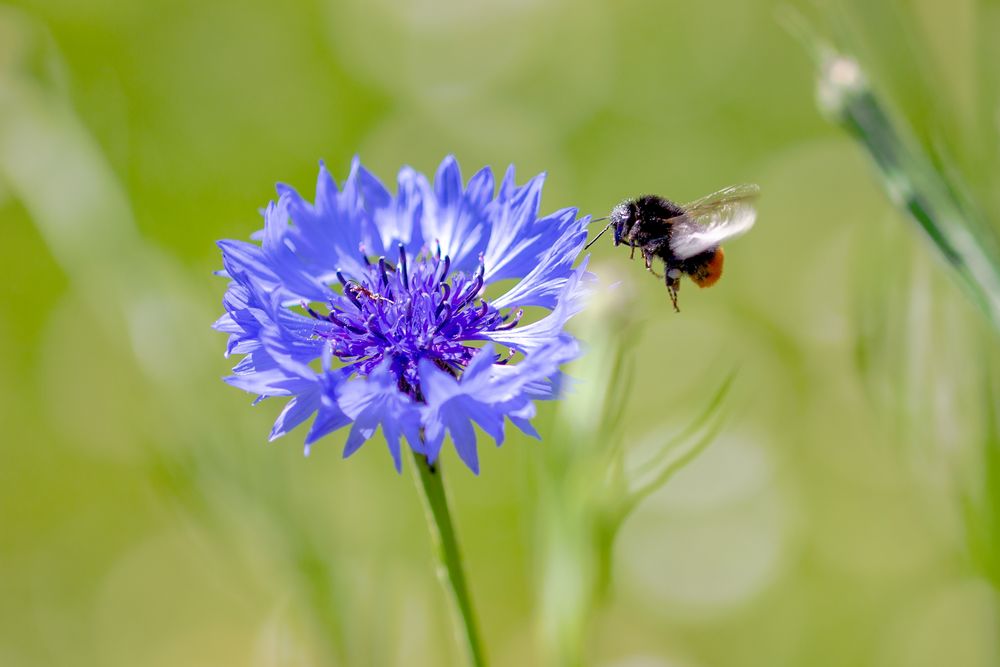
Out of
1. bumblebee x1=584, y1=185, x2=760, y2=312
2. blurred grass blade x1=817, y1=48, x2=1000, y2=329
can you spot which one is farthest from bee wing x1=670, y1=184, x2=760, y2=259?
blurred grass blade x1=817, y1=48, x2=1000, y2=329

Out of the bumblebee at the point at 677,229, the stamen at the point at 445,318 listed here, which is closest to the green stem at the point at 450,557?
the stamen at the point at 445,318

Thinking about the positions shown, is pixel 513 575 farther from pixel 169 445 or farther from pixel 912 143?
pixel 912 143

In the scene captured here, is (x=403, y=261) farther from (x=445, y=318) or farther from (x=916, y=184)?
(x=916, y=184)

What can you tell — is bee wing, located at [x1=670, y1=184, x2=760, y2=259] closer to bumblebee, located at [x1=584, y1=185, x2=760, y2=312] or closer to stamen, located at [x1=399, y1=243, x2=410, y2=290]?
bumblebee, located at [x1=584, y1=185, x2=760, y2=312]

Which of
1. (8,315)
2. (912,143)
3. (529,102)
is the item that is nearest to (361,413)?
(912,143)

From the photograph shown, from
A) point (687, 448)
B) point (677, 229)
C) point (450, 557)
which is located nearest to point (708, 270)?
point (677, 229)
